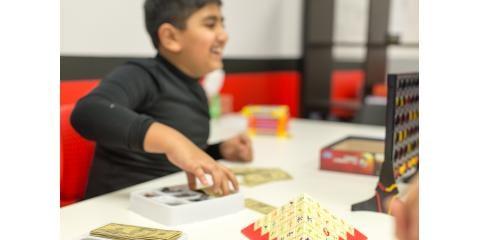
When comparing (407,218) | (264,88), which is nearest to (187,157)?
(407,218)

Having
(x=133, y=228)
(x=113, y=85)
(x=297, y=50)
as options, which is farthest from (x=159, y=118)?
(x=297, y=50)

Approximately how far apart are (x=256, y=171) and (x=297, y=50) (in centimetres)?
193

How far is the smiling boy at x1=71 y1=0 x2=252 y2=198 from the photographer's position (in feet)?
3.99

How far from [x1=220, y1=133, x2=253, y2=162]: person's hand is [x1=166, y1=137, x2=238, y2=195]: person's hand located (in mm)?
434

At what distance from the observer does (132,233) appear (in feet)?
2.71

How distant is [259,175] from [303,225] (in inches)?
21.0

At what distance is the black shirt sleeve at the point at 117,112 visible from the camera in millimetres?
1106

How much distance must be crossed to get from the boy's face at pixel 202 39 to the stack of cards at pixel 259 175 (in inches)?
11.8

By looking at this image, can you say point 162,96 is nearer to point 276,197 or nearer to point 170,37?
point 170,37

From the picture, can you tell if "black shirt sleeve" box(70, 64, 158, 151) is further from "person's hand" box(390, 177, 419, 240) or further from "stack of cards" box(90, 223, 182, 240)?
"person's hand" box(390, 177, 419, 240)

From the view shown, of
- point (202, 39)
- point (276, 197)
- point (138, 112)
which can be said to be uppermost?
point (202, 39)

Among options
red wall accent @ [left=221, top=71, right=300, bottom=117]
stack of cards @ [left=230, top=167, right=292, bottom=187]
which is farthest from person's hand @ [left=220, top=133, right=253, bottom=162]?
red wall accent @ [left=221, top=71, right=300, bottom=117]

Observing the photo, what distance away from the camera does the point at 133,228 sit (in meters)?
0.86
